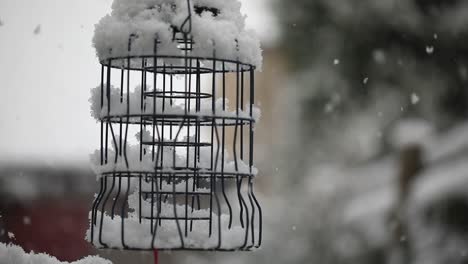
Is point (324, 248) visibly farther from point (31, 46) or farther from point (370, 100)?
point (31, 46)

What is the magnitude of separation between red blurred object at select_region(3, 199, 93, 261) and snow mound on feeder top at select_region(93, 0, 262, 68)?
430cm

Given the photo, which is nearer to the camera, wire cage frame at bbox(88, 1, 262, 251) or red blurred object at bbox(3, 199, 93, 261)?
wire cage frame at bbox(88, 1, 262, 251)

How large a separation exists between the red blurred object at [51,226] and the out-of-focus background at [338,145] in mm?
12

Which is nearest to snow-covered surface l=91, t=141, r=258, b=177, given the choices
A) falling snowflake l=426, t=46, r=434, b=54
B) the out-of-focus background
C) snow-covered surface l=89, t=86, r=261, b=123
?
snow-covered surface l=89, t=86, r=261, b=123

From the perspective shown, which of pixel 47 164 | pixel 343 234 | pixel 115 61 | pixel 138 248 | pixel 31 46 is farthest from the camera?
pixel 343 234

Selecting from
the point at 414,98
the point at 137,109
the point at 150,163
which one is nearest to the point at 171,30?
the point at 137,109

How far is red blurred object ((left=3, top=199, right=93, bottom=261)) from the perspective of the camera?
268 inches

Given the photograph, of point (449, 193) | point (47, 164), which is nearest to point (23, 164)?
point (47, 164)

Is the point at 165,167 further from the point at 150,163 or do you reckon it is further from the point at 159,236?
the point at 159,236

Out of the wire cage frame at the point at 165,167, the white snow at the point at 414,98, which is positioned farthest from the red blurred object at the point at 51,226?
the wire cage frame at the point at 165,167

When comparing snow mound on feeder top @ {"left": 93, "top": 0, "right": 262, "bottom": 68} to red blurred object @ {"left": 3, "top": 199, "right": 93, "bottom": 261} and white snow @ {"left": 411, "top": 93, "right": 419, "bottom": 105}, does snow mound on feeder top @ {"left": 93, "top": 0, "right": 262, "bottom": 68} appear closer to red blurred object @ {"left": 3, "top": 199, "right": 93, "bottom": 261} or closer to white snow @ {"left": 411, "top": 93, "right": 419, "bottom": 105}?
red blurred object @ {"left": 3, "top": 199, "right": 93, "bottom": 261}

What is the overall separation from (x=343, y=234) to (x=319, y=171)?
0.65 metres

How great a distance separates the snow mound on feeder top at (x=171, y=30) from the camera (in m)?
2.64

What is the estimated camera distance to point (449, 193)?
23.3 feet
